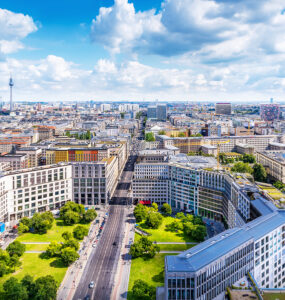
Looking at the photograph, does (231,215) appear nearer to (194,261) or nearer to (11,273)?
(194,261)

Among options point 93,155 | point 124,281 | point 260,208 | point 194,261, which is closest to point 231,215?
point 260,208

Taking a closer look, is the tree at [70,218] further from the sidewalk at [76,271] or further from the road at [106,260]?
the road at [106,260]

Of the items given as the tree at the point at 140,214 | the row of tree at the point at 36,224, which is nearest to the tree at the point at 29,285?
the row of tree at the point at 36,224

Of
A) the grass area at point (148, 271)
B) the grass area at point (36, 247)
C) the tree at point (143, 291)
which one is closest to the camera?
the tree at point (143, 291)

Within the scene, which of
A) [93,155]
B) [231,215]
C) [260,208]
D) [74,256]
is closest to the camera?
[260,208]

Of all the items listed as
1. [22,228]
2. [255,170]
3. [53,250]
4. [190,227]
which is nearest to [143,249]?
[190,227]

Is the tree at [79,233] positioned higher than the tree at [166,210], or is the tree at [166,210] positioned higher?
Result: the tree at [166,210]

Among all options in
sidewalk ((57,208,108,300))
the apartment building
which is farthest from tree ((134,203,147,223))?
the apartment building
